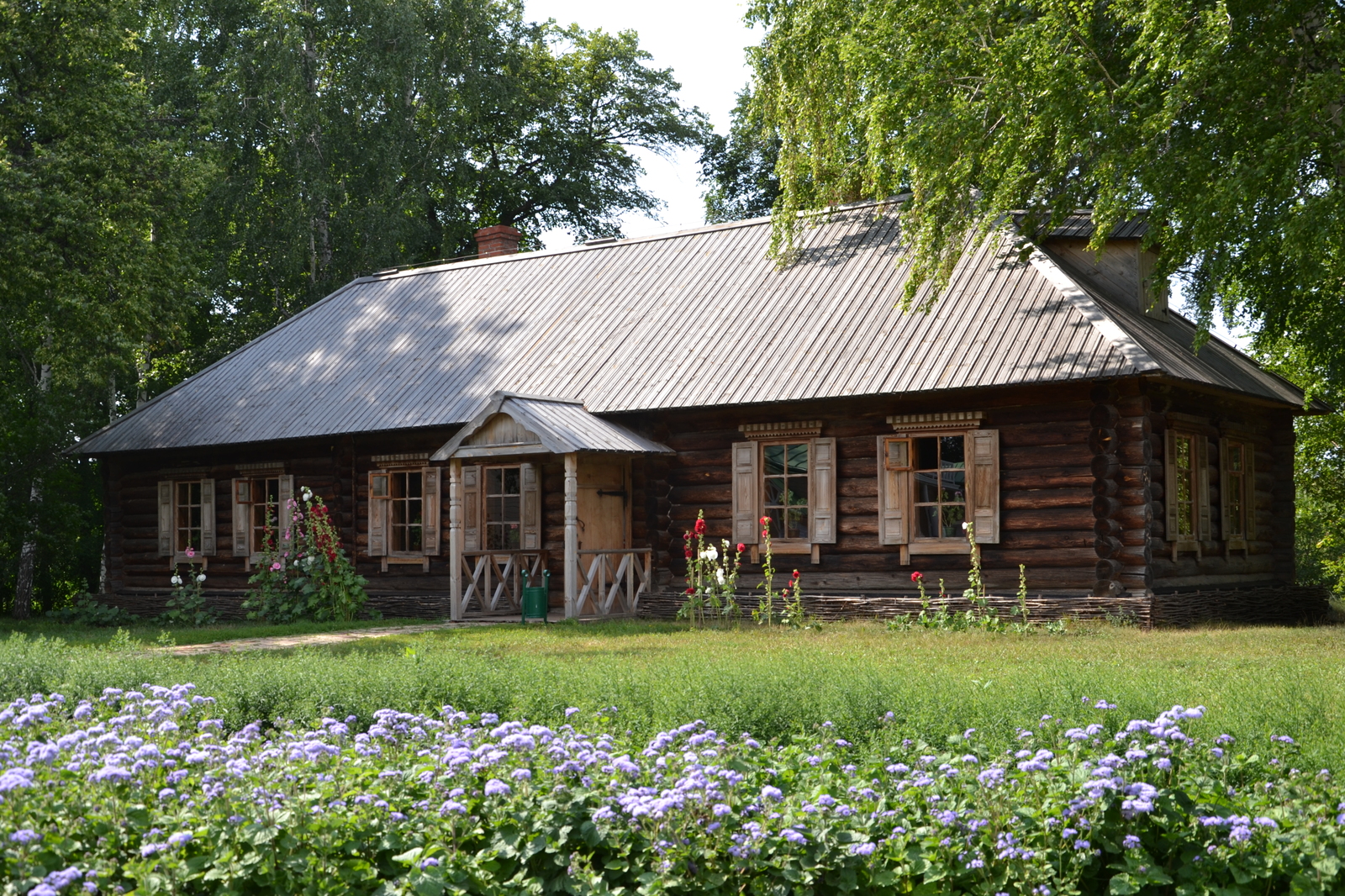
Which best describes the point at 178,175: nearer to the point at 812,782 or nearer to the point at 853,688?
the point at 853,688

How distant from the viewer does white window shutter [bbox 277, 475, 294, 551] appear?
20.0 metres

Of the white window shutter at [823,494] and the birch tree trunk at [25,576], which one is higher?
the white window shutter at [823,494]

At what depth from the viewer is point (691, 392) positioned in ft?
57.3

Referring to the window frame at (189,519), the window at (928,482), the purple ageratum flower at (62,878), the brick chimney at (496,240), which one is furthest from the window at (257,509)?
the purple ageratum flower at (62,878)

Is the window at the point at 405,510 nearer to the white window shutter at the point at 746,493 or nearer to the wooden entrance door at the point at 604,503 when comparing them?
the wooden entrance door at the point at 604,503

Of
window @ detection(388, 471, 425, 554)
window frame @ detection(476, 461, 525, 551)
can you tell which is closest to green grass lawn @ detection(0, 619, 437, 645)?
window frame @ detection(476, 461, 525, 551)

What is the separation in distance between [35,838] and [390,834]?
115cm

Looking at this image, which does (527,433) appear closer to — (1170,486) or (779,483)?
(779,483)

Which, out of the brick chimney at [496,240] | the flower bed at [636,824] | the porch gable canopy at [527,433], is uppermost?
the brick chimney at [496,240]

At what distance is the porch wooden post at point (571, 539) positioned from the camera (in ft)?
54.4

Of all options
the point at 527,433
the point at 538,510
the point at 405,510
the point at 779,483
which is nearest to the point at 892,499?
the point at 779,483

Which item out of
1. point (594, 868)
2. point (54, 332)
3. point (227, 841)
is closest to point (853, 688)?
point (594, 868)

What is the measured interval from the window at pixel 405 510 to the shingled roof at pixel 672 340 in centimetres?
116

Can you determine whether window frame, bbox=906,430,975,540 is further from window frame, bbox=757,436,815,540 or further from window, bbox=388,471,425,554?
window, bbox=388,471,425,554
